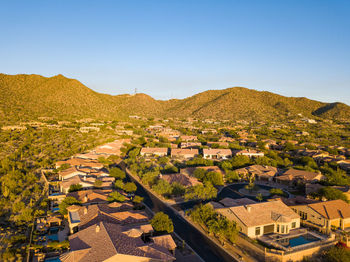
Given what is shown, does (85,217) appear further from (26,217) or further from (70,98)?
(70,98)

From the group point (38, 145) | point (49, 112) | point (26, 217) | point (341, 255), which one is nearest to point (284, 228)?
point (341, 255)

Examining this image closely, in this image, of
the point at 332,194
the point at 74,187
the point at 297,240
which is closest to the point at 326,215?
the point at 297,240

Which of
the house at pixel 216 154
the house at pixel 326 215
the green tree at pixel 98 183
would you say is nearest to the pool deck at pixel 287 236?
the house at pixel 326 215

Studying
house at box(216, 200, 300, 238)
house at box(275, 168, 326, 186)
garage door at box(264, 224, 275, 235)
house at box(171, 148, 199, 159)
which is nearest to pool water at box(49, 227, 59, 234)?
house at box(216, 200, 300, 238)

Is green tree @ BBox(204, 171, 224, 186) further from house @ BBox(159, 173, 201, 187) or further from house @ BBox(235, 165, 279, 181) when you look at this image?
house @ BBox(235, 165, 279, 181)

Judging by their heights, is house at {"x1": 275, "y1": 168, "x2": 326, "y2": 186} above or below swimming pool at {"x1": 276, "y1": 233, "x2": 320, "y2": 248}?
above

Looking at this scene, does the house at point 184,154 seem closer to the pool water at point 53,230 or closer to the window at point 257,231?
the window at point 257,231

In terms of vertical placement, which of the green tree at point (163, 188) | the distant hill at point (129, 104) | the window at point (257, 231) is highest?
the distant hill at point (129, 104)
